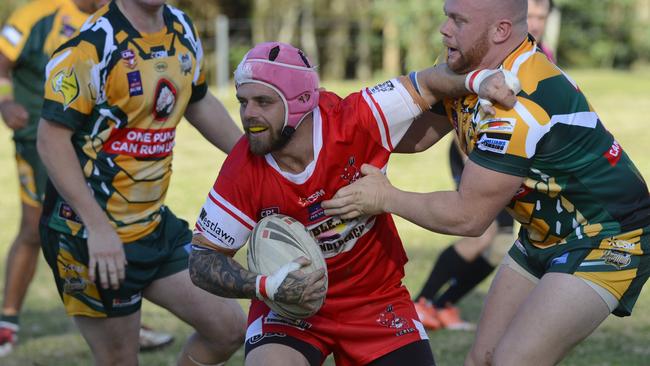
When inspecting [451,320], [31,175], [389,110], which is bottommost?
[451,320]

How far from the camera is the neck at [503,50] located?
4238 millimetres

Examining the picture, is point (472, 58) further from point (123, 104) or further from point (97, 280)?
point (97, 280)

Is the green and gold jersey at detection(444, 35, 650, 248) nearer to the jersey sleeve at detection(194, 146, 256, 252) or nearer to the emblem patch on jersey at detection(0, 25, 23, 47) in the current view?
the jersey sleeve at detection(194, 146, 256, 252)

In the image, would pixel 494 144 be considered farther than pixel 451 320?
No

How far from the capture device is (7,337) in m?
7.09

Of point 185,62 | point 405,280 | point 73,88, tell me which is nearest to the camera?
point 73,88

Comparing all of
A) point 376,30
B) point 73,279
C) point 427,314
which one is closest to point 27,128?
point 73,279

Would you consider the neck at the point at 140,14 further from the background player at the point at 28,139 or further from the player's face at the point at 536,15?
the player's face at the point at 536,15

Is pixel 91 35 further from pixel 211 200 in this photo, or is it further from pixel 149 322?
pixel 149 322

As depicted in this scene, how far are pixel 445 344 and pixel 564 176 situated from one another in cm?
305

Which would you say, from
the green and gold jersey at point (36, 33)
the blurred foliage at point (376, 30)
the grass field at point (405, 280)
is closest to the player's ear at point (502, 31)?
the grass field at point (405, 280)

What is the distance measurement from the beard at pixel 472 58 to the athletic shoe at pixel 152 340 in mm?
3557

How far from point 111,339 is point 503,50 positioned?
7.72ft

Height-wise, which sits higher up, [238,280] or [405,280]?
[238,280]
